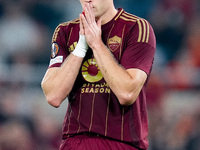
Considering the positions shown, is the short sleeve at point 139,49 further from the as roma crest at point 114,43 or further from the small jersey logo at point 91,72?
the small jersey logo at point 91,72

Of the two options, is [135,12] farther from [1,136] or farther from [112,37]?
[112,37]

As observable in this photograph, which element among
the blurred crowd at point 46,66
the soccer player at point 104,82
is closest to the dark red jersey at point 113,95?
the soccer player at point 104,82

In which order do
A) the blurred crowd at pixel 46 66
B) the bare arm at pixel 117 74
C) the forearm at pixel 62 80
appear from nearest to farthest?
the bare arm at pixel 117 74, the forearm at pixel 62 80, the blurred crowd at pixel 46 66

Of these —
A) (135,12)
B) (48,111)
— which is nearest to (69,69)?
(48,111)

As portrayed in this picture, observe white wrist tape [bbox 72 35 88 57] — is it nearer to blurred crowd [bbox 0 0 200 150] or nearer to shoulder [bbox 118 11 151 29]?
shoulder [bbox 118 11 151 29]

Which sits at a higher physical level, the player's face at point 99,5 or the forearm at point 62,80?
the player's face at point 99,5

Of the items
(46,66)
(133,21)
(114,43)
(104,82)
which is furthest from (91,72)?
(46,66)

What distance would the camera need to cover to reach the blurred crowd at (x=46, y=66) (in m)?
4.25

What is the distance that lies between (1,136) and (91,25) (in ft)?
9.38

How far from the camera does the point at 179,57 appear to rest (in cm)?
445

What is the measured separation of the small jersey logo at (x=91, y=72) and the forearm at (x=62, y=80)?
6 centimetres

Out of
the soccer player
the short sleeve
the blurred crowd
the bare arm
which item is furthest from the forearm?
the blurred crowd

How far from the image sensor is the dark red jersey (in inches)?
75.5

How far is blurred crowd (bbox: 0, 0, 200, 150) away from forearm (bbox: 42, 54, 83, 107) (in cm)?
236
